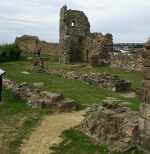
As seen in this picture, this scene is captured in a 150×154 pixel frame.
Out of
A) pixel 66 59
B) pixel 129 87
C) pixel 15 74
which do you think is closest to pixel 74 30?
pixel 66 59

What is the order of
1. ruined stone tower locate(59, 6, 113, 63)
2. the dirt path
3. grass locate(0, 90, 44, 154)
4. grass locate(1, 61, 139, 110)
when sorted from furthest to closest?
ruined stone tower locate(59, 6, 113, 63), grass locate(1, 61, 139, 110), grass locate(0, 90, 44, 154), the dirt path

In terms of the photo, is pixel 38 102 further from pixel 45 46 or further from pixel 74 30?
pixel 45 46

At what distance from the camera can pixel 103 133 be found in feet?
43.6

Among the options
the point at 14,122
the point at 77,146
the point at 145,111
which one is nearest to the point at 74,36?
the point at 14,122

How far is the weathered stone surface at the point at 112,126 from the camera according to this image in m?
12.3

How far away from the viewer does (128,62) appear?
121 feet

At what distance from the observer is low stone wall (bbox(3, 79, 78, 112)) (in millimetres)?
18156

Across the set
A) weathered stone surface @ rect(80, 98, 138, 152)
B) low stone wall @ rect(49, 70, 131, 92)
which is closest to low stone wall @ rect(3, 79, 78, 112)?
weathered stone surface @ rect(80, 98, 138, 152)

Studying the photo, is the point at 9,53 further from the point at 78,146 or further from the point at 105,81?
the point at 78,146

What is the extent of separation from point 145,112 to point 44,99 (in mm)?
7946

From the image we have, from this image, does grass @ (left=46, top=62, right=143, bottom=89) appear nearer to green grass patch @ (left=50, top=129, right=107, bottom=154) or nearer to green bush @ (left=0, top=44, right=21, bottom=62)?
green bush @ (left=0, top=44, right=21, bottom=62)

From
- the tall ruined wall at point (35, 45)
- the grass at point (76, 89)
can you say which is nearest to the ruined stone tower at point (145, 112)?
the grass at point (76, 89)

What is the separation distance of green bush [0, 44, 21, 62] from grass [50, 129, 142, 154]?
27.7m

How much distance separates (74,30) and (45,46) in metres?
6.17
